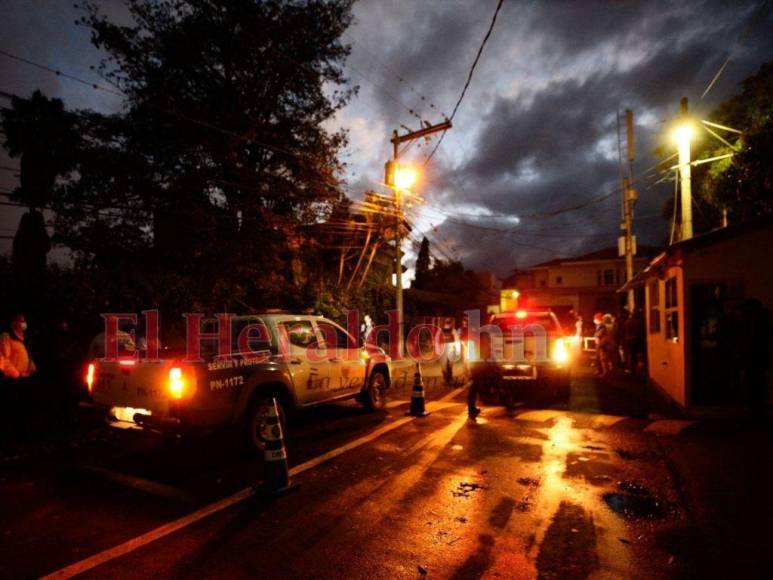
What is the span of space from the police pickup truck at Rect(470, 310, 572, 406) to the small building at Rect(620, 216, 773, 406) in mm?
2172

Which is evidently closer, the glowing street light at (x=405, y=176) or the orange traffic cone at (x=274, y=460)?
the orange traffic cone at (x=274, y=460)

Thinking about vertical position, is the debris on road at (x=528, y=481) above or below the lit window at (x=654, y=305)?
below

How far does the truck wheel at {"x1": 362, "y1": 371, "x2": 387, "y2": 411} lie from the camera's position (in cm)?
874

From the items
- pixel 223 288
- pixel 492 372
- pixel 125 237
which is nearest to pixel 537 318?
pixel 492 372

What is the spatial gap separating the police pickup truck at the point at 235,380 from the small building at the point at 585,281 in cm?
4061

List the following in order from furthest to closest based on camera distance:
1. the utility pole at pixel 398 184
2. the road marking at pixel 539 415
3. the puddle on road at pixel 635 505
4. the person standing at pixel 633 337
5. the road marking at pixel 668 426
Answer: the utility pole at pixel 398 184 → the person standing at pixel 633 337 → the road marking at pixel 539 415 → the road marking at pixel 668 426 → the puddle on road at pixel 635 505

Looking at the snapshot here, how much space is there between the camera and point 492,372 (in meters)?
9.74

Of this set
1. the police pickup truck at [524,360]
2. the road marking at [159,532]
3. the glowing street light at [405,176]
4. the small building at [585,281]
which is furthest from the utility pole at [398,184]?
the small building at [585,281]

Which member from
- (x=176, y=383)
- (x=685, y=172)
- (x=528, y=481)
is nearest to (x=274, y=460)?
(x=176, y=383)

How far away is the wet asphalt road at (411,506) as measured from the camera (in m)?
3.36

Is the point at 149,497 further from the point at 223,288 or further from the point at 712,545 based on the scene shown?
the point at 223,288

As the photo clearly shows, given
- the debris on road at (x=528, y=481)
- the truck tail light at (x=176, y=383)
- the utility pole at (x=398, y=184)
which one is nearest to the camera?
the debris on road at (x=528, y=481)

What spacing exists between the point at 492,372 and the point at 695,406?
3.58m

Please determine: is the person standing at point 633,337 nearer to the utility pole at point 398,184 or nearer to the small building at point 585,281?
the utility pole at point 398,184
